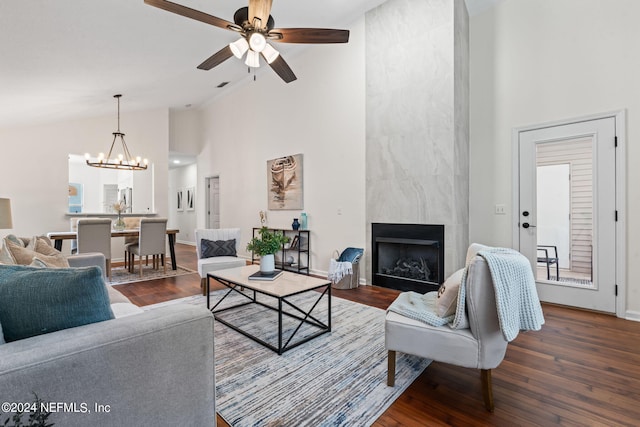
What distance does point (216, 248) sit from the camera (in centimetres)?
400

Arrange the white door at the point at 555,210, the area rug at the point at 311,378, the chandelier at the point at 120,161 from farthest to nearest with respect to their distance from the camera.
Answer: the chandelier at the point at 120,161, the white door at the point at 555,210, the area rug at the point at 311,378

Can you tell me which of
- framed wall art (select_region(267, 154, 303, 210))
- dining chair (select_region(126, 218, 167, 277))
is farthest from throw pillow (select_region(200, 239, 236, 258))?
framed wall art (select_region(267, 154, 303, 210))

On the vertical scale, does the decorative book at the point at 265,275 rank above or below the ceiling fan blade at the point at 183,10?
below

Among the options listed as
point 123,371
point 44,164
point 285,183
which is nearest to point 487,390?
point 123,371

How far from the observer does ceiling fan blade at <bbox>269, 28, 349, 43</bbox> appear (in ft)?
8.32

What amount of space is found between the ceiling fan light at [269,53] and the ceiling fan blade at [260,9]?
216 mm

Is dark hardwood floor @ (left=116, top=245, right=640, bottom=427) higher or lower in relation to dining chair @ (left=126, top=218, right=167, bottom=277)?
lower

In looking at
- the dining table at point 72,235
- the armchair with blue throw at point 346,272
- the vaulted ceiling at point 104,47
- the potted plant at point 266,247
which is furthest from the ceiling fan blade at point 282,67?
the dining table at point 72,235

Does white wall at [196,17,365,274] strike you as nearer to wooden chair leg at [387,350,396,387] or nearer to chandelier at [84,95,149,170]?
chandelier at [84,95,149,170]

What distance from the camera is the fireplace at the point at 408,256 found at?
3646 mm

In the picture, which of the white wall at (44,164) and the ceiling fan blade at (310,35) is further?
the white wall at (44,164)

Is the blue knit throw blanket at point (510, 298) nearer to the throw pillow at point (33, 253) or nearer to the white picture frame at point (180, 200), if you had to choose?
the throw pillow at point (33, 253)

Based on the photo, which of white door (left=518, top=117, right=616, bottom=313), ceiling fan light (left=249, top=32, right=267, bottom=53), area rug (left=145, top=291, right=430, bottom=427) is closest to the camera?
area rug (left=145, top=291, right=430, bottom=427)

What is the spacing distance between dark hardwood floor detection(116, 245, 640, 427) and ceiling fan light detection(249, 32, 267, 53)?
2666 mm
